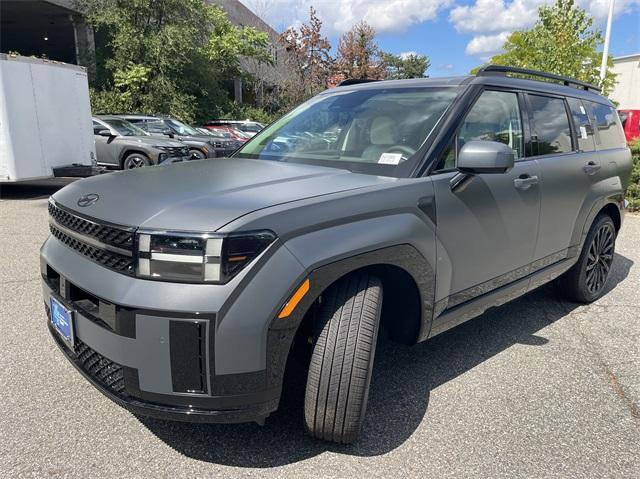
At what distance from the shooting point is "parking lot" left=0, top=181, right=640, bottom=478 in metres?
2.29

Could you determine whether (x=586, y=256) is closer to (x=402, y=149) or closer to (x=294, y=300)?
(x=402, y=149)

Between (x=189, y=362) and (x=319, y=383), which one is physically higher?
(x=189, y=362)

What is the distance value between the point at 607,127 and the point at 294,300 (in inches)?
153

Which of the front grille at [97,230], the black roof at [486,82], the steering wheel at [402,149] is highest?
the black roof at [486,82]

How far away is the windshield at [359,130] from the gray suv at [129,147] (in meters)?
8.25

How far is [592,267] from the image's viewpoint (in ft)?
14.5

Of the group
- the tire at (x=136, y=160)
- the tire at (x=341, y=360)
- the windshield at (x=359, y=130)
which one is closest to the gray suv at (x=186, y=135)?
the tire at (x=136, y=160)

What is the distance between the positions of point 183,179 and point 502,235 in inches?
74.6

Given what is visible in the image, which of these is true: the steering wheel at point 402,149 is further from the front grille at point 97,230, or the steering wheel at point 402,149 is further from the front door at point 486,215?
the front grille at point 97,230

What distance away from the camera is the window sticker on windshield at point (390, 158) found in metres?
2.73

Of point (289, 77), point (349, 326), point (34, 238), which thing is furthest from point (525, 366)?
point (289, 77)

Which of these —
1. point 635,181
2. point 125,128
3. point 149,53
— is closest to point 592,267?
point 635,181

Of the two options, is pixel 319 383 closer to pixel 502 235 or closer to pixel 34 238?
pixel 502 235

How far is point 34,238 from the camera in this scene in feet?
20.7
